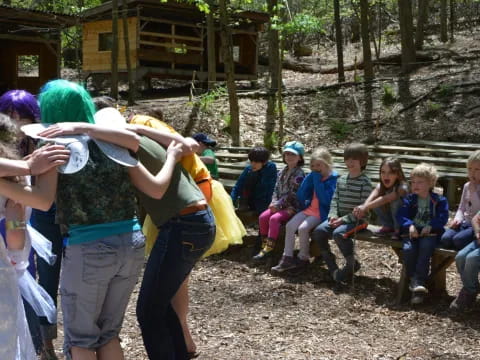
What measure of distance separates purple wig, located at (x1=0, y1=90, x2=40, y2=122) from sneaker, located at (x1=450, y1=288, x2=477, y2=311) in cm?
338

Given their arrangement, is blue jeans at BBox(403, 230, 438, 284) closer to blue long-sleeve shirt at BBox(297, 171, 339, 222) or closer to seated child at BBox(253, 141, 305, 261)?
blue long-sleeve shirt at BBox(297, 171, 339, 222)

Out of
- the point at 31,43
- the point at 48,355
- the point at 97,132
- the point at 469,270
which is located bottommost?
the point at 48,355

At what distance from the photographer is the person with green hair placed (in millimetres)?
2684

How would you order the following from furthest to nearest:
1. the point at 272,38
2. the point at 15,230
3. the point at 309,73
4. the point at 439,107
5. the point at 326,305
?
the point at 309,73, the point at 272,38, the point at 439,107, the point at 326,305, the point at 15,230

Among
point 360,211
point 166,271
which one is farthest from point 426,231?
point 166,271

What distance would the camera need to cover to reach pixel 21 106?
3.82 metres

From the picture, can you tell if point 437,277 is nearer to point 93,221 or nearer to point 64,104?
point 93,221

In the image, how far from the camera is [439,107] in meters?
14.8

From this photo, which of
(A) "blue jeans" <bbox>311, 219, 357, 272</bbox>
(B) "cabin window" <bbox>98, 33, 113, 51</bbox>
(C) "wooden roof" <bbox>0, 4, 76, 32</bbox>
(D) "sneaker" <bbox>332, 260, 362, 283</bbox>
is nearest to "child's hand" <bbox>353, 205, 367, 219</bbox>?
(A) "blue jeans" <bbox>311, 219, 357, 272</bbox>

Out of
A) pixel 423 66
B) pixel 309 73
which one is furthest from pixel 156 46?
pixel 423 66

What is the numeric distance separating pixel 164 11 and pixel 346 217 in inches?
847

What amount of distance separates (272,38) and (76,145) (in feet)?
51.6

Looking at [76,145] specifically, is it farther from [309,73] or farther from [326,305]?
[309,73]

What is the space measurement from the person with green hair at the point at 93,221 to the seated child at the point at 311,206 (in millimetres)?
3413
